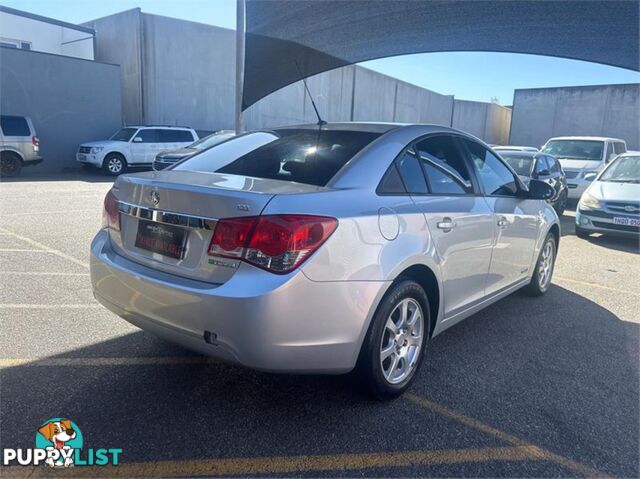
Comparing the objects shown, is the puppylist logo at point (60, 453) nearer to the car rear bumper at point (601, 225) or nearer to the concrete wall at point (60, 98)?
the car rear bumper at point (601, 225)

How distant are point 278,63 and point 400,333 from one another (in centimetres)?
549

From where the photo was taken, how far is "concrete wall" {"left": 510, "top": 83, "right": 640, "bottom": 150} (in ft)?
96.7

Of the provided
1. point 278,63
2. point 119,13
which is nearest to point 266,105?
point 119,13

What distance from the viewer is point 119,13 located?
20.5 m

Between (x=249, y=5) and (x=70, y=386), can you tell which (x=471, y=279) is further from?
(x=249, y=5)

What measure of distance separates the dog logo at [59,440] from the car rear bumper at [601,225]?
8.59 m

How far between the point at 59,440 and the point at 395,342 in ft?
6.26

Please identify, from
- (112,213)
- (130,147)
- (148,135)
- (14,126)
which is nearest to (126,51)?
(148,135)

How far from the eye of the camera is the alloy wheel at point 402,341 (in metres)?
3.02

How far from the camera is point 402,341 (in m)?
3.13

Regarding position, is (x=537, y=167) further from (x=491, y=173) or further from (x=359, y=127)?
(x=359, y=127)

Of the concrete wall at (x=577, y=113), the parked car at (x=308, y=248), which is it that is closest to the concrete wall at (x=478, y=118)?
the concrete wall at (x=577, y=113)

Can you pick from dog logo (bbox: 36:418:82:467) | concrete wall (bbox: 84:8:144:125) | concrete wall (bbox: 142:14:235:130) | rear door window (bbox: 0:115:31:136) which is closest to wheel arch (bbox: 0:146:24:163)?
rear door window (bbox: 0:115:31:136)

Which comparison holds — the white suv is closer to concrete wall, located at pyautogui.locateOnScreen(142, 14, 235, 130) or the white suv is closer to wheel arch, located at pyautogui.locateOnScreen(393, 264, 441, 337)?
concrete wall, located at pyautogui.locateOnScreen(142, 14, 235, 130)
